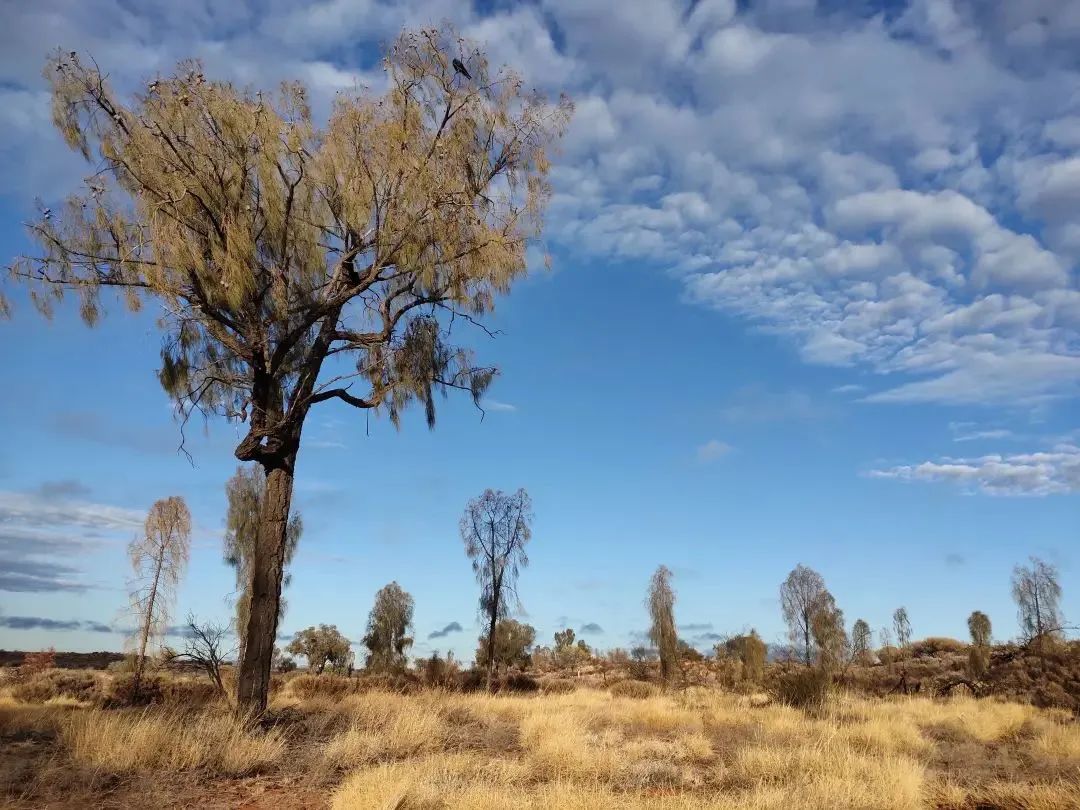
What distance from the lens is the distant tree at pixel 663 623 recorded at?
116 feet

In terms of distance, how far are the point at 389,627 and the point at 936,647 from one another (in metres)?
30.6

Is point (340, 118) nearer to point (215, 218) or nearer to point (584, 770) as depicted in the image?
point (215, 218)

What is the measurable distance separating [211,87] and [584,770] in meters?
11.5

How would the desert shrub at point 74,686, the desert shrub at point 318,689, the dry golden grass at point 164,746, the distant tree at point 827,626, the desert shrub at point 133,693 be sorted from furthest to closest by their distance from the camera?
the distant tree at point 827,626
the desert shrub at point 74,686
the desert shrub at point 318,689
the desert shrub at point 133,693
the dry golden grass at point 164,746

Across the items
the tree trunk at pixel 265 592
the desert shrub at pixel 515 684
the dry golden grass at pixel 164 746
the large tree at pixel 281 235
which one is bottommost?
the desert shrub at pixel 515 684

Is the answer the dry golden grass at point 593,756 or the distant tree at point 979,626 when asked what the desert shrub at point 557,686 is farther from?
the distant tree at point 979,626

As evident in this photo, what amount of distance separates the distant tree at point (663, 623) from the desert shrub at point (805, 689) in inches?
619

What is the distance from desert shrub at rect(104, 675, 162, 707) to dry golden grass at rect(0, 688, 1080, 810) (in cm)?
459

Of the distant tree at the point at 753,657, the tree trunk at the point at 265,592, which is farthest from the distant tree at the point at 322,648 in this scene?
the tree trunk at the point at 265,592

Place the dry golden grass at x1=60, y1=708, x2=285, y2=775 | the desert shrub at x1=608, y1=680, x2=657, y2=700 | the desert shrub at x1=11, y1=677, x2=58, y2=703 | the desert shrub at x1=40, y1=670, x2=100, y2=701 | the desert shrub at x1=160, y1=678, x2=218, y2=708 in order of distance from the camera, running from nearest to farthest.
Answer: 1. the dry golden grass at x1=60, y1=708, x2=285, y2=775
2. the desert shrub at x1=160, y1=678, x2=218, y2=708
3. the desert shrub at x1=11, y1=677, x2=58, y2=703
4. the desert shrub at x1=40, y1=670, x2=100, y2=701
5. the desert shrub at x1=608, y1=680, x2=657, y2=700

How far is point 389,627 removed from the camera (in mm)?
43531

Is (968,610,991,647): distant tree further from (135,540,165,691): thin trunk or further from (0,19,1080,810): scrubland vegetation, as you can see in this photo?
(135,540,165,691): thin trunk

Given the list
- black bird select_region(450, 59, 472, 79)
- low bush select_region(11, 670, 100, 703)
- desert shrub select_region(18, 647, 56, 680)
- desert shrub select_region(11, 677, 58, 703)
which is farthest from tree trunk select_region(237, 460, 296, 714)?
desert shrub select_region(18, 647, 56, 680)

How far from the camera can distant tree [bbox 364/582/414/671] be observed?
139 ft
